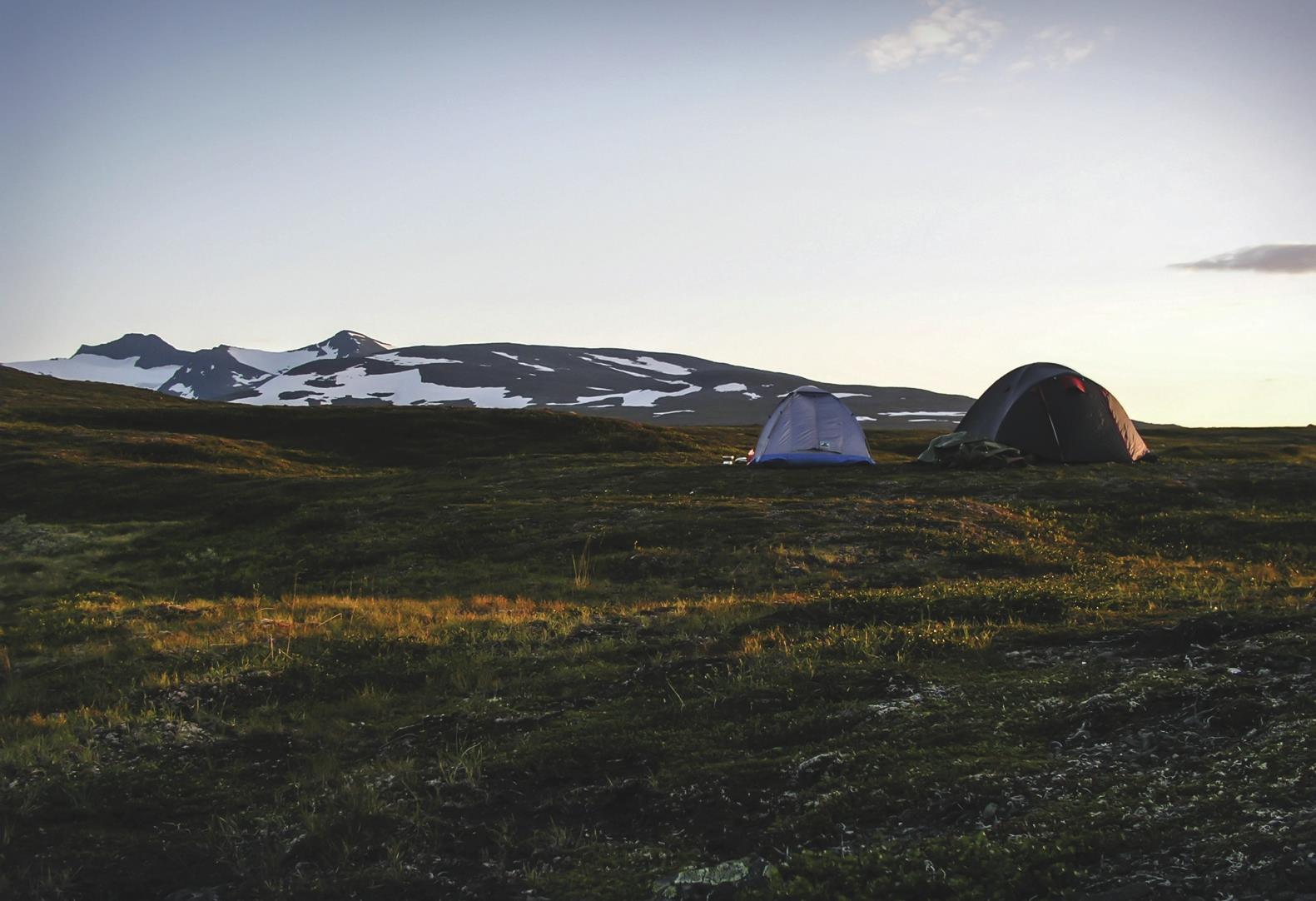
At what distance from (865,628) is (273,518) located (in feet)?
98.1

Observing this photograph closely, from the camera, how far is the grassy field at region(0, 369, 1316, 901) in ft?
19.0

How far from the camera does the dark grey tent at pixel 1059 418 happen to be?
40562 mm

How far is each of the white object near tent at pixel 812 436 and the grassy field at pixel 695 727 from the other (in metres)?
18.3

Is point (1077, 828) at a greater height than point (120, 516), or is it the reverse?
point (1077, 828)

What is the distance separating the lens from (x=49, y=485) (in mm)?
45469

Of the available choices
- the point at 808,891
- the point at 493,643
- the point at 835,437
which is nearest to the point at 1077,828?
the point at 808,891

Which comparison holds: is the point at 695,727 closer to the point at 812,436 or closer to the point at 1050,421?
the point at 812,436

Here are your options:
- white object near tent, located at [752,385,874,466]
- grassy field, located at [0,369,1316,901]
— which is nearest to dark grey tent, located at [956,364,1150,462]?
white object near tent, located at [752,385,874,466]

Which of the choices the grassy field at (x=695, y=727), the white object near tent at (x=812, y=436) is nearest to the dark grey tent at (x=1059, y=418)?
the white object near tent at (x=812, y=436)

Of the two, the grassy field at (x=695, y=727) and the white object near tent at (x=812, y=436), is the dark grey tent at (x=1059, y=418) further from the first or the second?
the grassy field at (x=695, y=727)

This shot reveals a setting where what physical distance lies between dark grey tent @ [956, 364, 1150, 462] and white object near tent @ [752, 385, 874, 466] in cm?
682

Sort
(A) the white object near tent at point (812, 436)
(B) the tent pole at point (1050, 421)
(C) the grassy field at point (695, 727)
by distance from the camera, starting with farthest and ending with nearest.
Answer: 1. (A) the white object near tent at point (812, 436)
2. (B) the tent pole at point (1050, 421)
3. (C) the grassy field at point (695, 727)

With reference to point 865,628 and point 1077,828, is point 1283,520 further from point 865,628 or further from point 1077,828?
point 1077,828

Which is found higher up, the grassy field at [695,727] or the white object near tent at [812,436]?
the white object near tent at [812,436]
